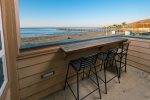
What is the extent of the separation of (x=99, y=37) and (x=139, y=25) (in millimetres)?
1151

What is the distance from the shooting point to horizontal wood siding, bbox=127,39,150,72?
2.68 m

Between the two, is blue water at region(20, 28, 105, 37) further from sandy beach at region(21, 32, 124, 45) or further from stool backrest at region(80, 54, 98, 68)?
stool backrest at region(80, 54, 98, 68)

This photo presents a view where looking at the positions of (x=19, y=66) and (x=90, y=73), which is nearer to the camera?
(x=19, y=66)

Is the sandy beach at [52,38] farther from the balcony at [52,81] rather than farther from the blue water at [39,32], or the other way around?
the balcony at [52,81]

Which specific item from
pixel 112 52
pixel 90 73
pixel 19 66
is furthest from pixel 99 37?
pixel 19 66

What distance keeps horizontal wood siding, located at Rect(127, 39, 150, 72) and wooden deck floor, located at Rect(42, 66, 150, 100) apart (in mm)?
261

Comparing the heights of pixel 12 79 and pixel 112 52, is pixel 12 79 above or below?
below

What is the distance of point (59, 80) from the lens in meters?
2.04

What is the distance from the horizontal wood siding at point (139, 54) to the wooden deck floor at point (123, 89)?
0.26 m

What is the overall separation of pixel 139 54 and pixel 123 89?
3.80ft

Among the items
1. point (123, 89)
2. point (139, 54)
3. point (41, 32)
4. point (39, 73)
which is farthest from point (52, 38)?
point (139, 54)

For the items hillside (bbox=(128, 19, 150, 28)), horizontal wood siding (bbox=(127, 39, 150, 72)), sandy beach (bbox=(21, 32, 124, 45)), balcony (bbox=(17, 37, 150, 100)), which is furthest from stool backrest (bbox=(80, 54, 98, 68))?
hillside (bbox=(128, 19, 150, 28))

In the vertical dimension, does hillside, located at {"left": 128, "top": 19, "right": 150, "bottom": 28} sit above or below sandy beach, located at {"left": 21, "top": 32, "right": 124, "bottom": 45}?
above

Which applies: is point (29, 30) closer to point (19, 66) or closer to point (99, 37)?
point (19, 66)
